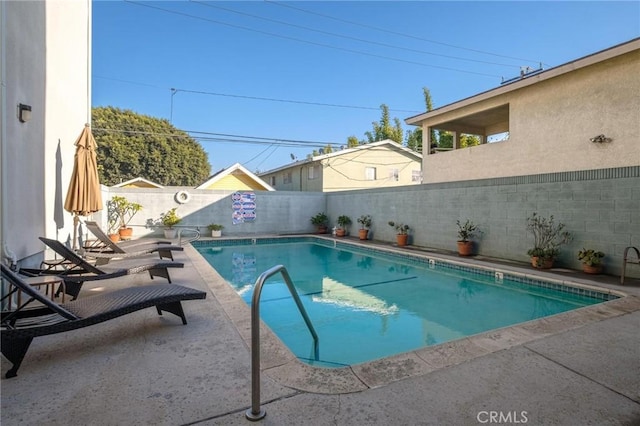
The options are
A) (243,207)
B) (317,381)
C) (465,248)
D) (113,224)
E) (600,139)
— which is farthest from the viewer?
(243,207)

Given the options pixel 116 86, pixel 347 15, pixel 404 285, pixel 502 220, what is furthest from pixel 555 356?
pixel 116 86

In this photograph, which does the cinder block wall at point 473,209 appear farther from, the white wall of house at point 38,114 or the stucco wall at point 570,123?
the white wall of house at point 38,114

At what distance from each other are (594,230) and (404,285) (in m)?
3.95

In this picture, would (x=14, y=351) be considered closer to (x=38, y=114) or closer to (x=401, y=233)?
(x=38, y=114)

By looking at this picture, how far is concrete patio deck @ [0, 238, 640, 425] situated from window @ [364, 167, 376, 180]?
18592 mm

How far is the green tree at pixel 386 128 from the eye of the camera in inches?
1208

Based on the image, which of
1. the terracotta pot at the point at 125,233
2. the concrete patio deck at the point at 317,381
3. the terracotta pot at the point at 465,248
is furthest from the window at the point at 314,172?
the concrete patio deck at the point at 317,381

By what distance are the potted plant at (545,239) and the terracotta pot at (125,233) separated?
12966mm

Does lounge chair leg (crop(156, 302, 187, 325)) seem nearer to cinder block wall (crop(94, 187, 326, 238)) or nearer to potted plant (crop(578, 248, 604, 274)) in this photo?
potted plant (crop(578, 248, 604, 274))

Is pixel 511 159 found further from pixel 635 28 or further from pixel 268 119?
pixel 268 119

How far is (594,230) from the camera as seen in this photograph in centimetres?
683

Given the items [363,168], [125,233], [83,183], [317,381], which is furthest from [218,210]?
[317,381]

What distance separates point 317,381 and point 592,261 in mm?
6643

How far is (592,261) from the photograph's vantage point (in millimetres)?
6531
